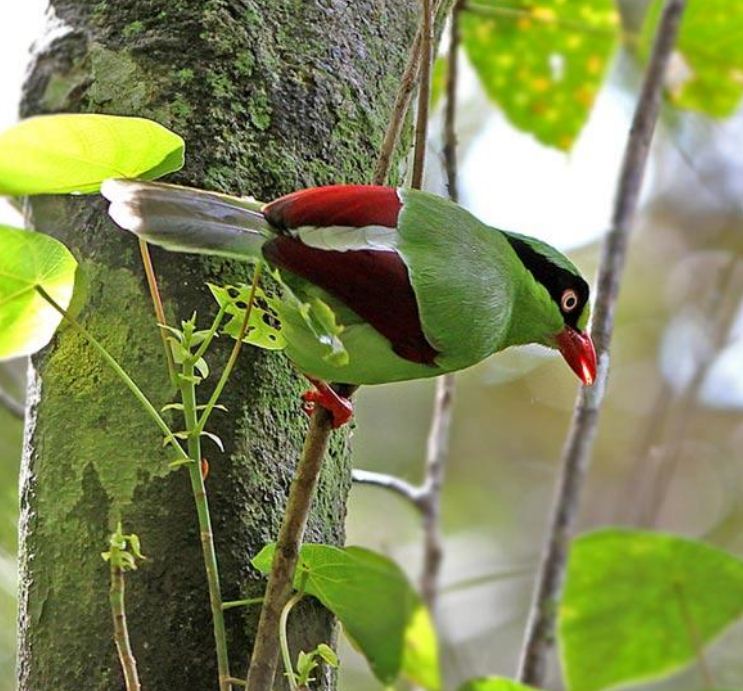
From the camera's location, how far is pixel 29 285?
130cm

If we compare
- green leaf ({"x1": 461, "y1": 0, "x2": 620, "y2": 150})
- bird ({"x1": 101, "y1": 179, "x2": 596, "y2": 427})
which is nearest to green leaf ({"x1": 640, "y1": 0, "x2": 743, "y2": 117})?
green leaf ({"x1": 461, "y1": 0, "x2": 620, "y2": 150})

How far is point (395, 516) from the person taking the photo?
583 centimetres

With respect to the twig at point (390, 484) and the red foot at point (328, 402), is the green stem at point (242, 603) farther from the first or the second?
the twig at point (390, 484)

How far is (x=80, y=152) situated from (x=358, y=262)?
348 mm

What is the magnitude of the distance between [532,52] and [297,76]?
176cm

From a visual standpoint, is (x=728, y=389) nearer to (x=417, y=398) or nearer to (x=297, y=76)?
(x=417, y=398)

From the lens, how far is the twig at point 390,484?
1.82m

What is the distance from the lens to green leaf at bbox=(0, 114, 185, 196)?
1.16m

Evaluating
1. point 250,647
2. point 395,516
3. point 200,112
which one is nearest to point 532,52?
point 200,112

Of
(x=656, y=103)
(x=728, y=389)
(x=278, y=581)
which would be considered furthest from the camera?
(x=728, y=389)

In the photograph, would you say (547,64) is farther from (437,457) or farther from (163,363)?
(163,363)

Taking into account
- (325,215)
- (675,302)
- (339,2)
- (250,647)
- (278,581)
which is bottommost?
(675,302)

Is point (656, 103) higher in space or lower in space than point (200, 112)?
lower

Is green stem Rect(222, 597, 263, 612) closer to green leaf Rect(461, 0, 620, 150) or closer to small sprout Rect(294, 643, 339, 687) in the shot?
small sprout Rect(294, 643, 339, 687)
